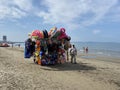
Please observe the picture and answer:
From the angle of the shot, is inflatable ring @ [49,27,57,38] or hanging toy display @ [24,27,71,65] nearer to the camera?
hanging toy display @ [24,27,71,65]

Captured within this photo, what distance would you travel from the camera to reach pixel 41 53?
634 inches

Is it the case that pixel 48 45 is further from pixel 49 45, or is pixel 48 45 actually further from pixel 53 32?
pixel 53 32

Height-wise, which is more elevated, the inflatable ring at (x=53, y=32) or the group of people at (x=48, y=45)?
the inflatable ring at (x=53, y=32)

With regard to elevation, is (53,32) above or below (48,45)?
above

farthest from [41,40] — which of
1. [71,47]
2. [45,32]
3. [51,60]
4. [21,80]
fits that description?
[21,80]

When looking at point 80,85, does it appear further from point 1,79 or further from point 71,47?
point 71,47

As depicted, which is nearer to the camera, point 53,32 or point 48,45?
point 48,45

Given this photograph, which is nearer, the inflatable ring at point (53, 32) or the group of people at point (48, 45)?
the group of people at point (48, 45)

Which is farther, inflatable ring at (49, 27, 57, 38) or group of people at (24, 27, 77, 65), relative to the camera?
inflatable ring at (49, 27, 57, 38)

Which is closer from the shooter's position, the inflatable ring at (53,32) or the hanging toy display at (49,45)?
the hanging toy display at (49,45)

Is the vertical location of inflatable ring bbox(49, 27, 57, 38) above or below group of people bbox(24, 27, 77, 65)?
above

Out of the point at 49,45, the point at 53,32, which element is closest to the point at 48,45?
the point at 49,45

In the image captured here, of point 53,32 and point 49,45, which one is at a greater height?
point 53,32

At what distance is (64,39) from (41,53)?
2.35 meters
